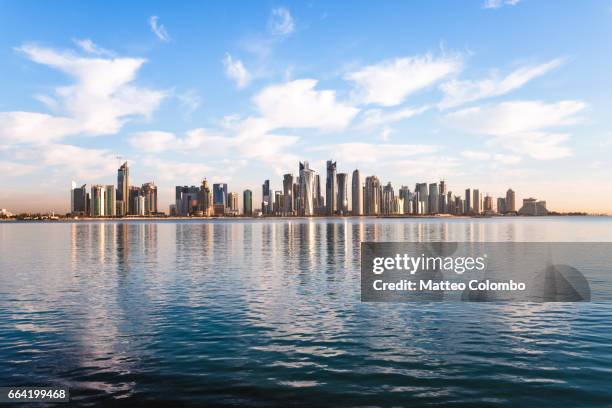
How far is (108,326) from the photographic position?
33.7m

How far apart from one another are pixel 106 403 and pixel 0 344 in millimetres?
13143

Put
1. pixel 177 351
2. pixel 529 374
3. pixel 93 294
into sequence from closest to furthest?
pixel 529 374 → pixel 177 351 → pixel 93 294

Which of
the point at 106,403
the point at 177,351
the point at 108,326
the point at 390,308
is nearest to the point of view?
the point at 106,403

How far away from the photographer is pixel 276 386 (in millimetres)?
22156

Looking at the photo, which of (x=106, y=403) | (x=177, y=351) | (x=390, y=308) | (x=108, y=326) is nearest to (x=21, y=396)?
(x=106, y=403)

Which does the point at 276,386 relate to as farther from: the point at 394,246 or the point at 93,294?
the point at 394,246

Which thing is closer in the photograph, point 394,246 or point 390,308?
point 390,308

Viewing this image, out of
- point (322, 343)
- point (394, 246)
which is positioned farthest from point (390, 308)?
point (394, 246)

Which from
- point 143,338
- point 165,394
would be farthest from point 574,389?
point 143,338

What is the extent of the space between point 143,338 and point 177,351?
406 centimetres

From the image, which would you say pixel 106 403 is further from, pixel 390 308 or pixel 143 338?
pixel 390 308

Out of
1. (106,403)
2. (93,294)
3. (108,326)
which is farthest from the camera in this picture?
(93,294)

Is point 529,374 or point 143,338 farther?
point 143,338

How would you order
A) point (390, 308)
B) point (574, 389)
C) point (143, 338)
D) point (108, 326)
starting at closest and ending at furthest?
point (574, 389) < point (143, 338) < point (108, 326) < point (390, 308)
